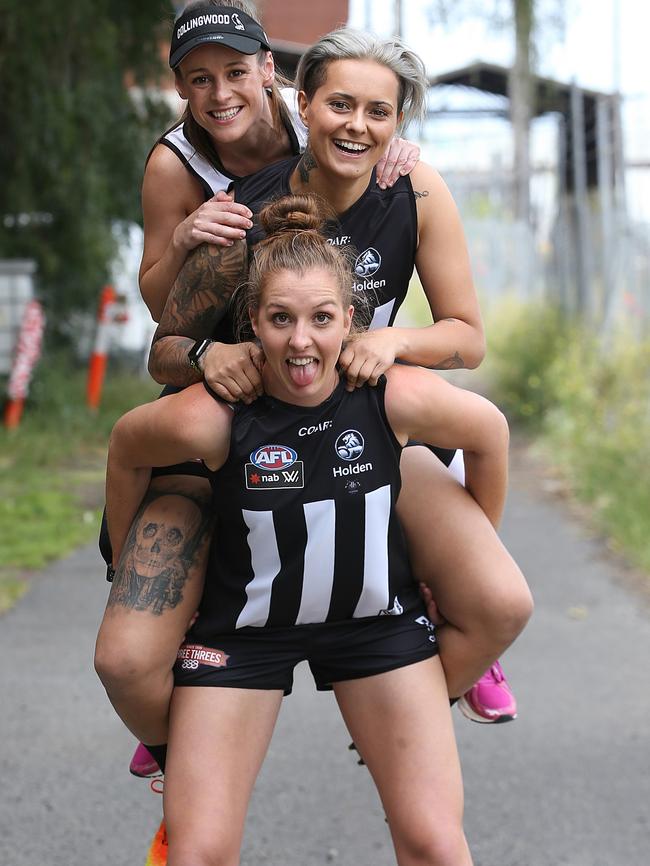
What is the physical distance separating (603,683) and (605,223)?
21.4 feet

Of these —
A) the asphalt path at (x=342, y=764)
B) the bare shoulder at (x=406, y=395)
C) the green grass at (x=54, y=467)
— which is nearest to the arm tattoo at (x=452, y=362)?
the bare shoulder at (x=406, y=395)

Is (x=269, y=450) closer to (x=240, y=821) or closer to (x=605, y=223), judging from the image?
(x=240, y=821)

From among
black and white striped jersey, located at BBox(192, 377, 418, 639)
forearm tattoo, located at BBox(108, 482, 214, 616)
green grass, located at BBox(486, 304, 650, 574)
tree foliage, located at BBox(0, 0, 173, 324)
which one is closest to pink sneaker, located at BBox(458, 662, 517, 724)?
black and white striped jersey, located at BBox(192, 377, 418, 639)

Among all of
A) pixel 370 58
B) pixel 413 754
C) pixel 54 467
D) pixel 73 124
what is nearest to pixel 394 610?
pixel 413 754

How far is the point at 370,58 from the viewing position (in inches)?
118

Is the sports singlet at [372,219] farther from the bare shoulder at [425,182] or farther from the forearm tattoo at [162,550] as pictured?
the forearm tattoo at [162,550]

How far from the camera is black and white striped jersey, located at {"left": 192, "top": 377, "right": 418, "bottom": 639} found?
9.50 feet

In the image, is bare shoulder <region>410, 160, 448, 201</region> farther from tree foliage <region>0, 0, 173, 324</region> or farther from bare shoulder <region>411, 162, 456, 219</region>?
tree foliage <region>0, 0, 173, 324</region>

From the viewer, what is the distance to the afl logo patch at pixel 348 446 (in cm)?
292

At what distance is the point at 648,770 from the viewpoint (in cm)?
472

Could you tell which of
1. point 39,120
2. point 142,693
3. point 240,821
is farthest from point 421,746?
point 39,120

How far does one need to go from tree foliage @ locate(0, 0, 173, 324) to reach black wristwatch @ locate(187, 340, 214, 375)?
20.7ft

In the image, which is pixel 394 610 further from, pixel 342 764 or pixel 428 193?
pixel 342 764

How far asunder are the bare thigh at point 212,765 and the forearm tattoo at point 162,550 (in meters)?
0.23
